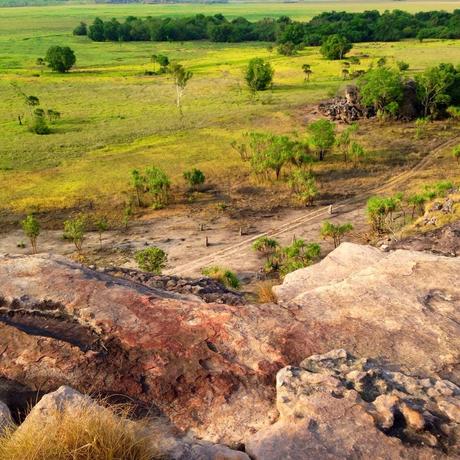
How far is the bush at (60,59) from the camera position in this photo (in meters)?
93.1

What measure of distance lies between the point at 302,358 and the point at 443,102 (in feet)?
184

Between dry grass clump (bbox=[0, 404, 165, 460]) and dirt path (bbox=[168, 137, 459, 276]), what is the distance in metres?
21.3

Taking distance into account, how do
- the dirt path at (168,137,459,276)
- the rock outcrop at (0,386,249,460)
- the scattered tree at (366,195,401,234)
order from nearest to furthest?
the rock outcrop at (0,386,249,460)
the dirt path at (168,137,459,276)
the scattered tree at (366,195,401,234)

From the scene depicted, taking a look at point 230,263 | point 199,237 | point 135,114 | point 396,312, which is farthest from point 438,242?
point 135,114

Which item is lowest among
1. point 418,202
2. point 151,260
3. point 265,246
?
point 265,246

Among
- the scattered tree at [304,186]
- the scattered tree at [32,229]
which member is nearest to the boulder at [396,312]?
the scattered tree at [32,229]

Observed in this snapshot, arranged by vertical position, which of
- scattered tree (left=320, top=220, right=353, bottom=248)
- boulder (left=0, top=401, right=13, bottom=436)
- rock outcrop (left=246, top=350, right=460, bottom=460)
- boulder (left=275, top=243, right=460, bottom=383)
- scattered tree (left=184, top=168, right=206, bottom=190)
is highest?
boulder (left=0, top=401, right=13, bottom=436)

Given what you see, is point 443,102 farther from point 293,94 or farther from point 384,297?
point 384,297

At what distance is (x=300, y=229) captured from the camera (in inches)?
1347

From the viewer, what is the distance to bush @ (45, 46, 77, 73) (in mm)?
93062

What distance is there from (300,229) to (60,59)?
73105mm

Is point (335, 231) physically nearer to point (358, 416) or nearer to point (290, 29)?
point (358, 416)

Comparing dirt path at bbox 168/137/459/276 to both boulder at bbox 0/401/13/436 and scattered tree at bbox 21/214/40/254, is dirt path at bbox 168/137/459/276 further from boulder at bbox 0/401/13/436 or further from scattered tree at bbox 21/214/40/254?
boulder at bbox 0/401/13/436

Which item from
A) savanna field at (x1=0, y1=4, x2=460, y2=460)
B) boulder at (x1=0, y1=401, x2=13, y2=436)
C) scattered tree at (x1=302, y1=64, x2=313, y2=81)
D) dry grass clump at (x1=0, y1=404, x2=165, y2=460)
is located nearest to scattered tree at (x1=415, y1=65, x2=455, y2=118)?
savanna field at (x1=0, y1=4, x2=460, y2=460)
